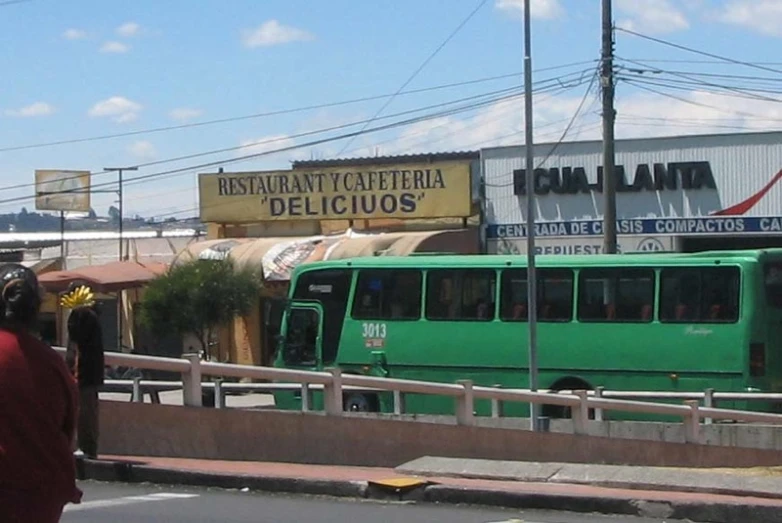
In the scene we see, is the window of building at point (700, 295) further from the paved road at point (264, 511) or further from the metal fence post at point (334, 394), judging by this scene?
the paved road at point (264, 511)

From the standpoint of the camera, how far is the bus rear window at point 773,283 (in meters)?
23.9

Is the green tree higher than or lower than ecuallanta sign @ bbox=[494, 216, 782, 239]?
lower

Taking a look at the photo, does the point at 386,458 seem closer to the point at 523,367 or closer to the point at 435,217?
the point at 523,367

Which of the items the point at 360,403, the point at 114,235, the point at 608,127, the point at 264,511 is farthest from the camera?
the point at 114,235

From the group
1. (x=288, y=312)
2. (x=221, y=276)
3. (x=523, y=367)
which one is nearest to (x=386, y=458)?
(x=523, y=367)

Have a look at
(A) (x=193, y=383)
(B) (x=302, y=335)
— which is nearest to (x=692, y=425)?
(A) (x=193, y=383)

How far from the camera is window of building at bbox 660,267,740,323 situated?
23.9m

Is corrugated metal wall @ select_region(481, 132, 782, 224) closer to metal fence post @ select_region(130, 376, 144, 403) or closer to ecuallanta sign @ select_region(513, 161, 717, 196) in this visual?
ecuallanta sign @ select_region(513, 161, 717, 196)

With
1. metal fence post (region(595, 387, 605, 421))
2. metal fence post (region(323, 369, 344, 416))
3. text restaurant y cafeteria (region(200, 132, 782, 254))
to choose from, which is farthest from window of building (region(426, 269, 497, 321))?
text restaurant y cafeteria (region(200, 132, 782, 254))

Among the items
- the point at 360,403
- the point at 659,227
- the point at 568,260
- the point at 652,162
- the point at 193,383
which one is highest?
the point at 652,162

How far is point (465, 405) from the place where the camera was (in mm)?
17656

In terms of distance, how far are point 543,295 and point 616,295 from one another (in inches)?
52.5

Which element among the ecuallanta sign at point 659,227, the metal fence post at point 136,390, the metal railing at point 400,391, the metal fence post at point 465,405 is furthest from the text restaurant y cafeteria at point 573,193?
the metal fence post at point 136,390

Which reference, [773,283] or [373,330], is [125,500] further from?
[773,283]
